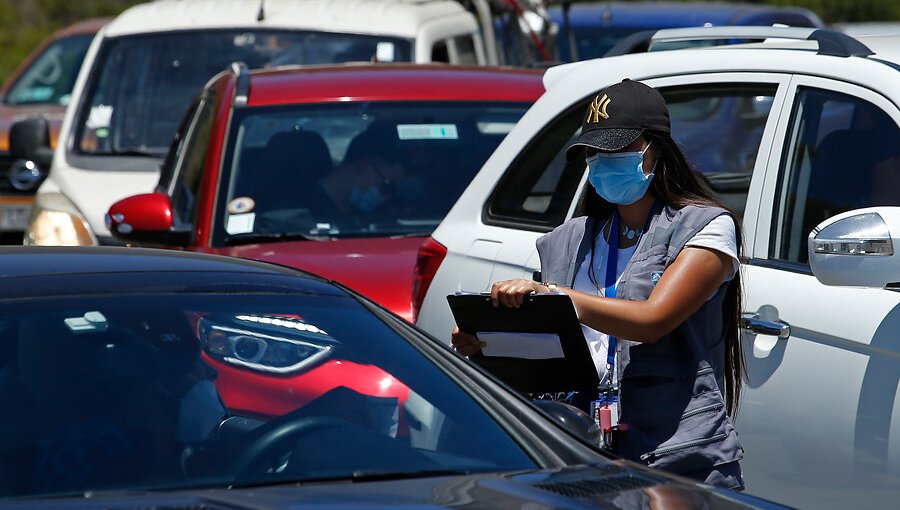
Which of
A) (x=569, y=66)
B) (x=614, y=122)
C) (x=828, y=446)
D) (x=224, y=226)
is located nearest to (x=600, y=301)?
(x=614, y=122)

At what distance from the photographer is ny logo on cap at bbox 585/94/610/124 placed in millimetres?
3795

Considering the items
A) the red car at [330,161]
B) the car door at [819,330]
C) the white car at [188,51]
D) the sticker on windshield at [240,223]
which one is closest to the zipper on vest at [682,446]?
the car door at [819,330]

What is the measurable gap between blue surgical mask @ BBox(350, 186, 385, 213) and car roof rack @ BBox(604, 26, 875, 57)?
1.71 metres

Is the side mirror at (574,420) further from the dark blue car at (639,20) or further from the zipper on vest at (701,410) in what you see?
the dark blue car at (639,20)

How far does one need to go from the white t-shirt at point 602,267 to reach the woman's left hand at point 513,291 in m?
0.18

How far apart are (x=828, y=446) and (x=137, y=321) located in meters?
1.66

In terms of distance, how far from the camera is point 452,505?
9.26 feet

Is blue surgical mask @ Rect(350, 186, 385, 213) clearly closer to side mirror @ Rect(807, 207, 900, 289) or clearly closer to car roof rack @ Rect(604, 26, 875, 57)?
car roof rack @ Rect(604, 26, 875, 57)

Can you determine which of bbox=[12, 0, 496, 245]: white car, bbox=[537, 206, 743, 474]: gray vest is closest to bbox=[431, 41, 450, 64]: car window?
bbox=[12, 0, 496, 245]: white car

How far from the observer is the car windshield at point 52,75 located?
Result: 13.6m

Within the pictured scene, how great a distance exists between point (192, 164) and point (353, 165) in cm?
86

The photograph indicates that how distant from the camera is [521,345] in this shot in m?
3.76

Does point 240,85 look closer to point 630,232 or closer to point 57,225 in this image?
point 57,225

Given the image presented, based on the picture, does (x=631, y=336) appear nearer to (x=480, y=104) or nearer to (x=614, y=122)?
(x=614, y=122)
